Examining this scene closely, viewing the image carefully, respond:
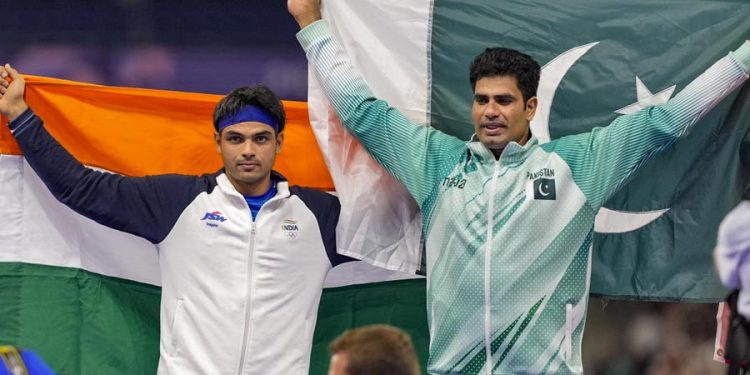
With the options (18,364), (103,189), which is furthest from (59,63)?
(18,364)

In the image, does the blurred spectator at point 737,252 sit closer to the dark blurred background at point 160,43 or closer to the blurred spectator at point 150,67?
the dark blurred background at point 160,43

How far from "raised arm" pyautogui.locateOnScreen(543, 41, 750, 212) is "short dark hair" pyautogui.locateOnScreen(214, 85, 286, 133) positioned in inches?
48.0

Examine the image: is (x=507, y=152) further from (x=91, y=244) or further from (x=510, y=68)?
(x=91, y=244)

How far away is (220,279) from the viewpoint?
4.60 meters

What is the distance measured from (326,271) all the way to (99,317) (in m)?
1.08

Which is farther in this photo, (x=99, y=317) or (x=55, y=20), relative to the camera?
(x=55, y=20)

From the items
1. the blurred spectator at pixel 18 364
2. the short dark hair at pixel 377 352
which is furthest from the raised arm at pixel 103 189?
the short dark hair at pixel 377 352

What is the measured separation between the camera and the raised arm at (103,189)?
4.66 m

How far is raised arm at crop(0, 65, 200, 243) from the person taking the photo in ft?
15.3

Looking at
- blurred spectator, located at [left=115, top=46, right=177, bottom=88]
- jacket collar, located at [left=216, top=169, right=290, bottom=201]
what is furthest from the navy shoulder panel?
blurred spectator, located at [left=115, top=46, right=177, bottom=88]

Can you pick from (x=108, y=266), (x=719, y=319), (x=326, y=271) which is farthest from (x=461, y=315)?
(x=108, y=266)

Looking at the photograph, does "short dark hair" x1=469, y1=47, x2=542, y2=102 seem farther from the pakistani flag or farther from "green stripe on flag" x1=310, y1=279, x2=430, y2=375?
"green stripe on flag" x1=310, y1=279, x2=430, y2=375

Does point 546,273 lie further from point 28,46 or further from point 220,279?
point 28,46

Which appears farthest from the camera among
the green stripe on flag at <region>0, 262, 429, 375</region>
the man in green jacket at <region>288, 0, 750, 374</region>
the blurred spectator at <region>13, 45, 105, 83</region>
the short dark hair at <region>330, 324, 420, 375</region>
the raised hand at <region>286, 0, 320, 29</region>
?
the blurred spectator at <region>13, 45, 105, 83</region>
